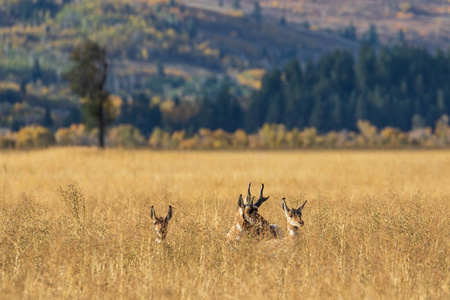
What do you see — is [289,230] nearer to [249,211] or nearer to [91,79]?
[249,211]

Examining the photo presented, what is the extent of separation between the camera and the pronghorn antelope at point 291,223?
1058 cm

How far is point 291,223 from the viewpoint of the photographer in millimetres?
10711

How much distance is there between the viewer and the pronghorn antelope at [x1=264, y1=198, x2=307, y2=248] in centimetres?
1058

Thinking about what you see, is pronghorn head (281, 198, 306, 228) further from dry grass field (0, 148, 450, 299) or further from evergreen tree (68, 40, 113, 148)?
evergreen tree (68, 40, 113, 148)

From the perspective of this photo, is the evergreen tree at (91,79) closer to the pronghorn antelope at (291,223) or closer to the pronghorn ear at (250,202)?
the pronghorn antelope at (291,223)

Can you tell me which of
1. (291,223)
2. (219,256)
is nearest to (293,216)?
(291,223)

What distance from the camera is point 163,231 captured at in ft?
37.4

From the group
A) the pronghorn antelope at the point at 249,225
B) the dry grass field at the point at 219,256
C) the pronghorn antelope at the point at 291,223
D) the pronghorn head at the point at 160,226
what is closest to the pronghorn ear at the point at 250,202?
the pronghorn antelope at the point at 249,225

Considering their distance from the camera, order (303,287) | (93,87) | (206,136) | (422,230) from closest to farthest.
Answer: (303,287), (422,230), (93,87), (206,136)

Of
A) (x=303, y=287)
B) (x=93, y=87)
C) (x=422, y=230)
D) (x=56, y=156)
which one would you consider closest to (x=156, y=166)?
(x=56, y=156)

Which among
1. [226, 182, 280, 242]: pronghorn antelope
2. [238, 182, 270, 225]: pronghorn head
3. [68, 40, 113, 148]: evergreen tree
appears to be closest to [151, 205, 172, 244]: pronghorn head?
[226, 182, 280, 242]: pronghorn antelope

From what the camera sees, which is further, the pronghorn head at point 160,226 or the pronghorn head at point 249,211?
the pronghorn head at point 160,226

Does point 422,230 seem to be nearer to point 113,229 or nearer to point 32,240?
point 113,229

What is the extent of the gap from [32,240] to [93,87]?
155 ft
